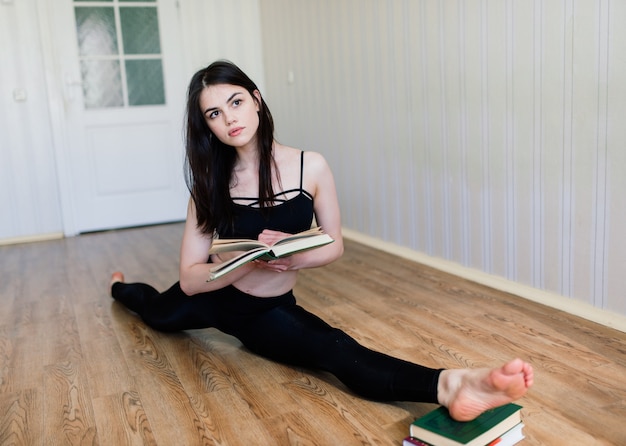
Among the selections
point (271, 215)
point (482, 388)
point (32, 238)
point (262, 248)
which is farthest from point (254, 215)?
point (32, 238)

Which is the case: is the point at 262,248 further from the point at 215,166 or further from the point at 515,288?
the point at 515,288

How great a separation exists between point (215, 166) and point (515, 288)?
1.44 meters

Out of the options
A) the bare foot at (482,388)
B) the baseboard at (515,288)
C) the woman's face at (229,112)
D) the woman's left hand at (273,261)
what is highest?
the woman's face at (229,112)

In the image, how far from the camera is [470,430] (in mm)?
1387

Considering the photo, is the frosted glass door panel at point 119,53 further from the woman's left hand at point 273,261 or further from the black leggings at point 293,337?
the woman's left hand at point 273,261

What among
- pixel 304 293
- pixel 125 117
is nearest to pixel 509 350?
pixel 304 293

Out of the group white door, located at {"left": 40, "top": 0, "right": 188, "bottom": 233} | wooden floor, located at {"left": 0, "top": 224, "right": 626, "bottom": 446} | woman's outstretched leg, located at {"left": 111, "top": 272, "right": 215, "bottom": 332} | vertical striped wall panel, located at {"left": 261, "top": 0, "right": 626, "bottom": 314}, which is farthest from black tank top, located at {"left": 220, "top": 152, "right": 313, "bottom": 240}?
white door, located at {"left": 40, "top": 0, "right": 188, "bottom": 233}

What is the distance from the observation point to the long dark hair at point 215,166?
186 centimetres

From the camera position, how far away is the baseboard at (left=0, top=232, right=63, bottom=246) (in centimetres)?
459

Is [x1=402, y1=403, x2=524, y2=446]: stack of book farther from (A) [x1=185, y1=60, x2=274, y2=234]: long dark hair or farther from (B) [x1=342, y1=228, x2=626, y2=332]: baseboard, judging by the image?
(B) [x1=342, y1=228, x2=626, y2=332]: baseboard

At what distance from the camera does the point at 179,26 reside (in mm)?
4863

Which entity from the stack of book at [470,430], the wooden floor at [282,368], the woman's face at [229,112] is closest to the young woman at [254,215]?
the woman's face at [229,112]

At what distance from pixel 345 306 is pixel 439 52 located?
1262 mm

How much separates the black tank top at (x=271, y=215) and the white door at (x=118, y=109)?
3141mm
